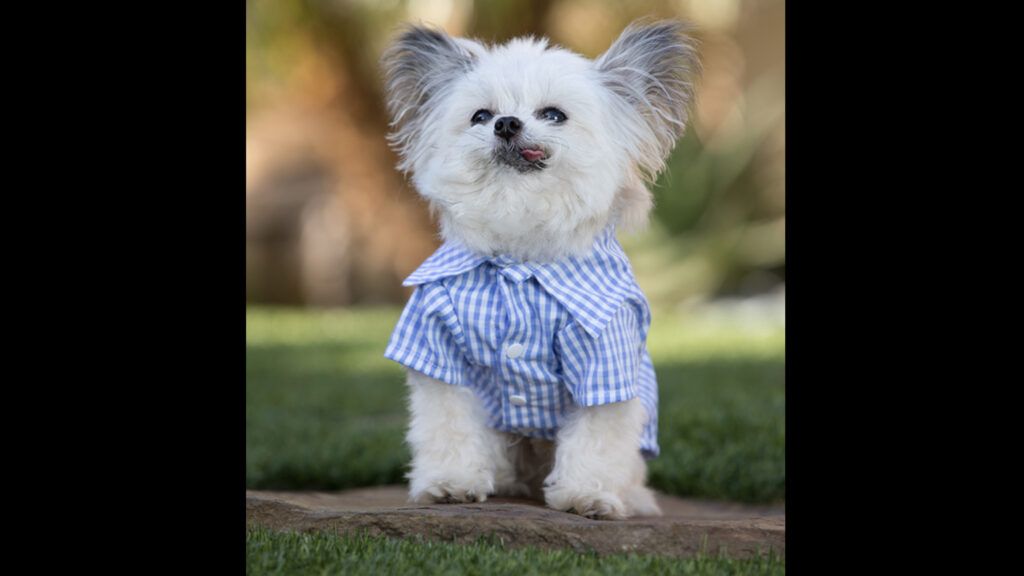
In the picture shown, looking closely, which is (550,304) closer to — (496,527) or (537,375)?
A: (537,375)

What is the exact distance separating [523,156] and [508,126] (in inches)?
4.8

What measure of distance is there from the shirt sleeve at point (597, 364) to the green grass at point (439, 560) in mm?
631

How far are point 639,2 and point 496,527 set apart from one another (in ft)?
35.8

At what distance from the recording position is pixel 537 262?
12.9 feet

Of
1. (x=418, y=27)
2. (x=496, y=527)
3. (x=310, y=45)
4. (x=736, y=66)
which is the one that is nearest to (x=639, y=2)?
(x=736, y=66)

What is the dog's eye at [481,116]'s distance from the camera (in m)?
3.88

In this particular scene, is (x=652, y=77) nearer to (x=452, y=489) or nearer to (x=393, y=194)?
(x=452, y=489)

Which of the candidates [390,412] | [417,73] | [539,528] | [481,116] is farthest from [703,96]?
[539,528]

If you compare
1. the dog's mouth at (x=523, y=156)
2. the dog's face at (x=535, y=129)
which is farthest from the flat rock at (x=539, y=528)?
the dog's mouth at (x=523, y=156)

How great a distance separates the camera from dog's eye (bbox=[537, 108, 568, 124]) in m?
3.82

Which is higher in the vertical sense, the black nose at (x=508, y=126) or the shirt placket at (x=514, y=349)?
the black nose at (x=508, y=126)

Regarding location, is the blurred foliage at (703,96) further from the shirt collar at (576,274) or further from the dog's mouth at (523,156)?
the dog's mouth at (523,156)
